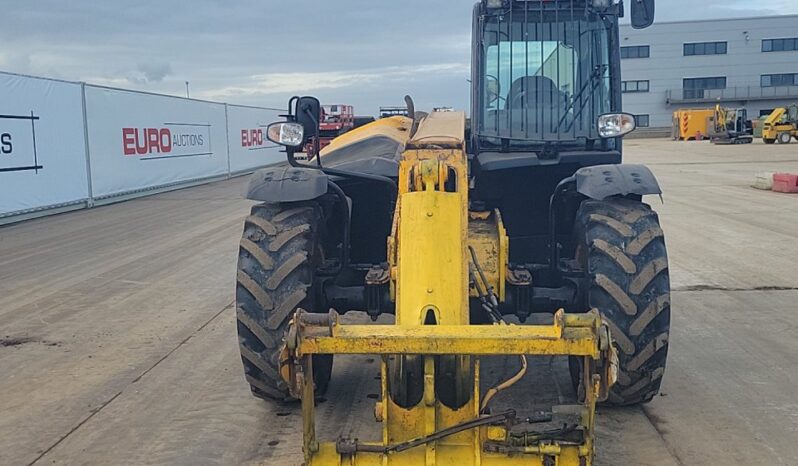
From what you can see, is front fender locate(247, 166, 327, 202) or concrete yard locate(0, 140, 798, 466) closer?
concrete yard locate(0, 140, 798, 466)

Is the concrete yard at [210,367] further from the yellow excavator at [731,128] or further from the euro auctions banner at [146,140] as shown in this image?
the yellow excavator at [731,128]

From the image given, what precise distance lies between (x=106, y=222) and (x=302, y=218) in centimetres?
1210

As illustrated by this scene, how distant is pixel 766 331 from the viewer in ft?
22.9

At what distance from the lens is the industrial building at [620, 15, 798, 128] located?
67.0 metres

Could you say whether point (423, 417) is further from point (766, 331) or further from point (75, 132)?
Answer: point (75, 132)

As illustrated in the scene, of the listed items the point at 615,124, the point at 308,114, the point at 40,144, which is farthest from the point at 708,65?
the point at 308,114

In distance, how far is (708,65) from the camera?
67812mm

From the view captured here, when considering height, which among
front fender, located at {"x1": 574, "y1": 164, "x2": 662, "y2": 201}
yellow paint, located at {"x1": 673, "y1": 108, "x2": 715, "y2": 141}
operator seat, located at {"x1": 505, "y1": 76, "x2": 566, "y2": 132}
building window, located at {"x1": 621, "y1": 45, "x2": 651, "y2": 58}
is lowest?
front fender, located at {"x1": 574, "y1": 164, "x2": 662, "y2": 201}

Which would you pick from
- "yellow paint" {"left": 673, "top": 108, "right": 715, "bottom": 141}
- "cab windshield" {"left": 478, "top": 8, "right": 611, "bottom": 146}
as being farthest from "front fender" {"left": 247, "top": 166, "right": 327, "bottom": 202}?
"yellow paint" {"left": 673, "top": 108, "right": 715, "bottom": 141}

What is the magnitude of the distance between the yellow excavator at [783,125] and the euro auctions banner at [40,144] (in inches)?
1542

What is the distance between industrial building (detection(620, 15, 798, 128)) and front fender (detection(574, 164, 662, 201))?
65319mm

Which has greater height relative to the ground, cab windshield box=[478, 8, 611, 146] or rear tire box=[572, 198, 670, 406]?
cab windshield box=[478, 8, 611, 146]

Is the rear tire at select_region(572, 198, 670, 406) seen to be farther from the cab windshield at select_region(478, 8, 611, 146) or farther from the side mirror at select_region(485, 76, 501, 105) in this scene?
the side mirror at select_region(485, 76, 501, 105)

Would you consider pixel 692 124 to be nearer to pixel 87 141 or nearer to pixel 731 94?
pixel 731 94
